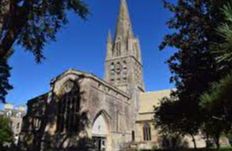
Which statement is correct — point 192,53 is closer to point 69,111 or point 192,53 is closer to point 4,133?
point 69,111

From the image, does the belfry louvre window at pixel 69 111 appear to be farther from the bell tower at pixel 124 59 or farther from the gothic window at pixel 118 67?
the gothic window at pixel 118 67

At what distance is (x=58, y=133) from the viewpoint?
2902 cm

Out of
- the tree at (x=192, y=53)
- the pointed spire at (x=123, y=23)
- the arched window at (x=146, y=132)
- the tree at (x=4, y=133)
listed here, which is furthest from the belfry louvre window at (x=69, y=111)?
the pointed spire at (x=123, y=23)

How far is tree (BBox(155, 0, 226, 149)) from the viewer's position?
40.5 feet

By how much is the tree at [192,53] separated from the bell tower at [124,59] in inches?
1222

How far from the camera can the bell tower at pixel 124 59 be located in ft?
160

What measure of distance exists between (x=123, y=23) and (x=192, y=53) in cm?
4473

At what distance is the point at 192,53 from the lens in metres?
13.8

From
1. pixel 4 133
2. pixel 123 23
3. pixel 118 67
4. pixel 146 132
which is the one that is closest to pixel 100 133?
pixel 146 132

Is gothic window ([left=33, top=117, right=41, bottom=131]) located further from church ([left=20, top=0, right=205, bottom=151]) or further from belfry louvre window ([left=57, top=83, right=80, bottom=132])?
belfry louvre window ([left=57, top=83, right=80, bottom=132])

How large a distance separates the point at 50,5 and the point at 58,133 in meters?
20.8

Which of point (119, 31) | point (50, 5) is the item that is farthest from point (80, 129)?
point (119, 31)

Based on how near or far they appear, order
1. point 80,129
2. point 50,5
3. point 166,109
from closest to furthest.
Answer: point 50,5 < point 166,109 < point 80,129

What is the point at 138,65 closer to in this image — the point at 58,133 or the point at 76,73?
the point at 76,73
